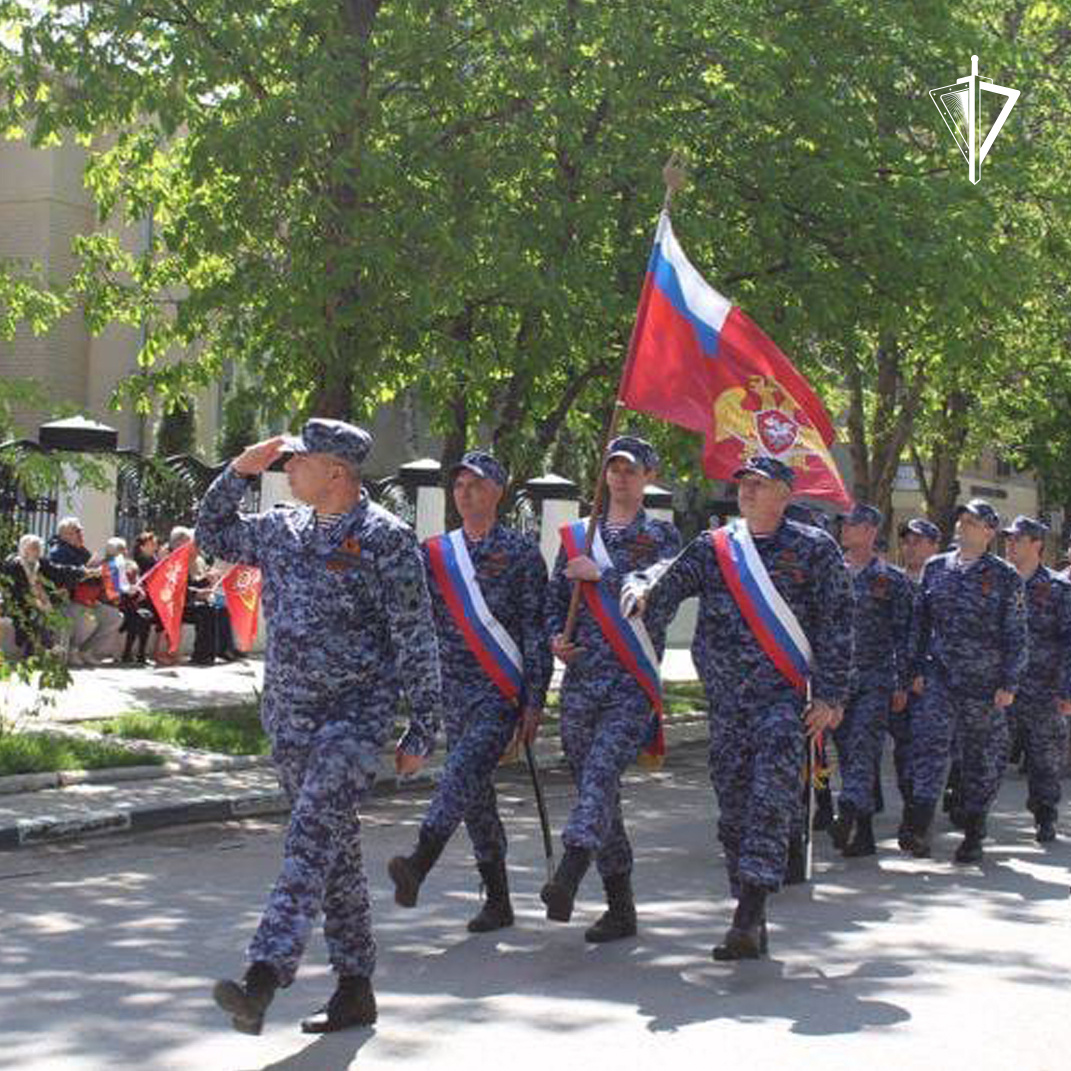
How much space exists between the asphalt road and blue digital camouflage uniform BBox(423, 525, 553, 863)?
52 cm

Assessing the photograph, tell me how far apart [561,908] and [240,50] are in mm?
8872

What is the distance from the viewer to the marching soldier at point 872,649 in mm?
10453

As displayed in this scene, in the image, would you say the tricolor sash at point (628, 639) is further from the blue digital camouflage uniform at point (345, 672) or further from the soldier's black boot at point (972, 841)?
the soldier's black boot at point (972, 841)

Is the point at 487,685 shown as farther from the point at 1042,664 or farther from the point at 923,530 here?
the point at 1042,664

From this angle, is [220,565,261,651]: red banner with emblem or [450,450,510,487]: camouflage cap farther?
[220,565,261,651]: red banner with emblem

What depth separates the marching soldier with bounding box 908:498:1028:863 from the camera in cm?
1030

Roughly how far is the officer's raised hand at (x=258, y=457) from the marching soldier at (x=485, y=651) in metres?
1.74

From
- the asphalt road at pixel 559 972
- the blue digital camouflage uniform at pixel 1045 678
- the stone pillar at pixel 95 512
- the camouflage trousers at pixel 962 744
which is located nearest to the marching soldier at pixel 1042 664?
the blue digital camouflage uniform at pixel 1045 678

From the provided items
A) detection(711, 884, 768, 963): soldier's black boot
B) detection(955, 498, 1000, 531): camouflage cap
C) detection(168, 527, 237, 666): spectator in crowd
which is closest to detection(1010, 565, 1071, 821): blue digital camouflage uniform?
detection(955, 498, 1000, 531): camouflage cap

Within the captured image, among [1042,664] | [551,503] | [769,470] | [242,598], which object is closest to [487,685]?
[769,470]

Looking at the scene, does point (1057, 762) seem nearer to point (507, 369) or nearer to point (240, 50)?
point (507, 369)

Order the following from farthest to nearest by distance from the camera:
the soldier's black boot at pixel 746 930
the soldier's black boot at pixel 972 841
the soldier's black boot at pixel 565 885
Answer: the soldier's black boot at pixel 972 841
the soldier's black boot at pixel 746 930
the soldier's black boot at pixel 565 885

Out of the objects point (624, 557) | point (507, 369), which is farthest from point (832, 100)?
point (624, 557)

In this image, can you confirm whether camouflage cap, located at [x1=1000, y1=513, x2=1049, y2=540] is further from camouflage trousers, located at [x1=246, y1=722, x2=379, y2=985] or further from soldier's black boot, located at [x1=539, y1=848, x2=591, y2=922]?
camouflage trousers, located at [x1=246, y1=722, x2=379, y2=985]
